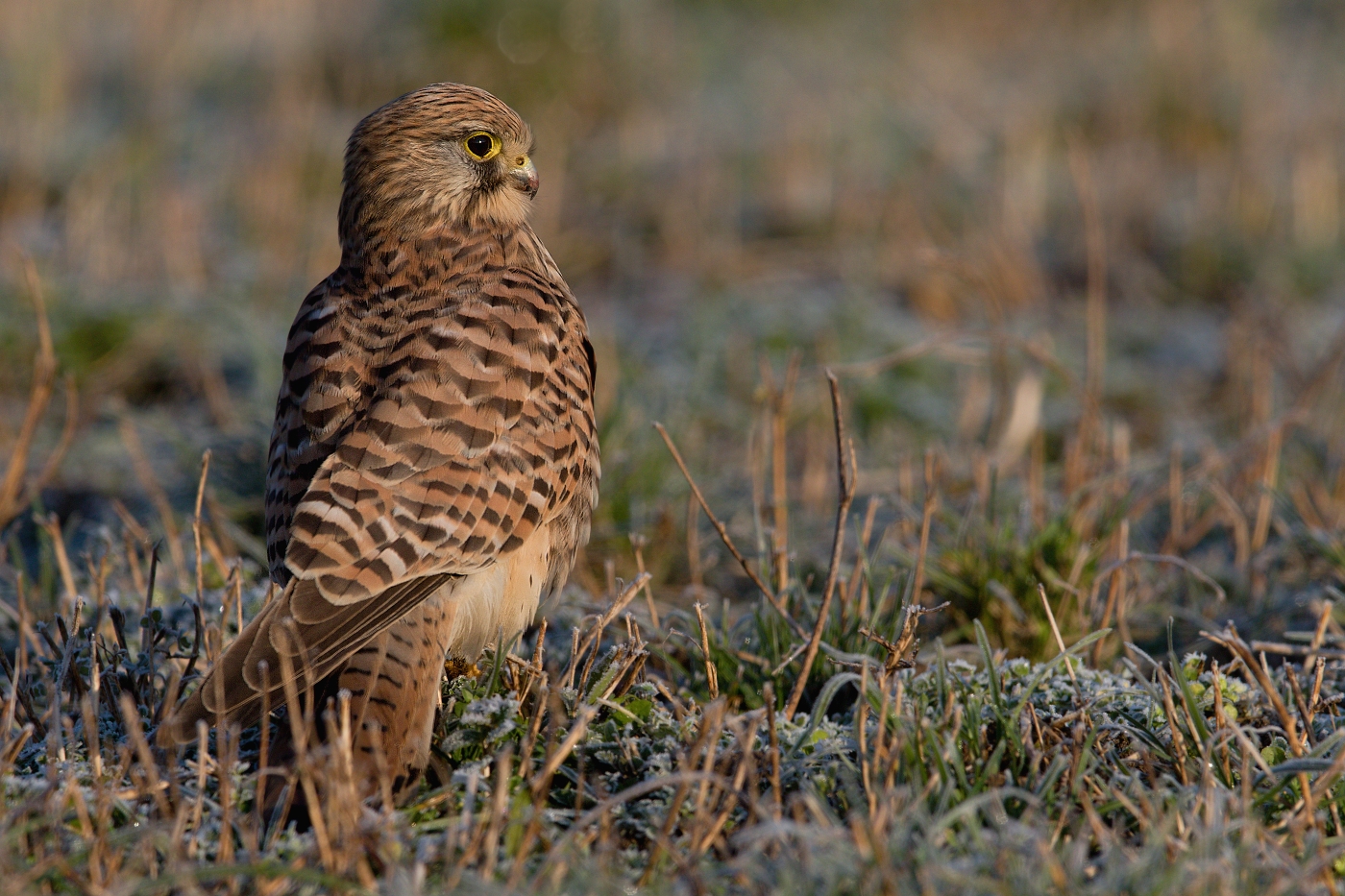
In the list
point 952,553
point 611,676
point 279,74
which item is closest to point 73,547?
point 611,676

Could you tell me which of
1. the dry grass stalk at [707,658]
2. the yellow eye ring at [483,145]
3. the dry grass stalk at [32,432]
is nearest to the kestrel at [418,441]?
the yellow eye ring at [483,145]

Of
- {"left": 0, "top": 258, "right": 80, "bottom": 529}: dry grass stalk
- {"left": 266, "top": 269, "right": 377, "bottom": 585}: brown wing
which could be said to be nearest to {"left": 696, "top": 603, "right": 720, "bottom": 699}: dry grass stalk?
{"left": 266, "top": 269, "right": 377, "bottom": 585}: brown wing

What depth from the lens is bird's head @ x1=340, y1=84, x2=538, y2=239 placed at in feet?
10.5

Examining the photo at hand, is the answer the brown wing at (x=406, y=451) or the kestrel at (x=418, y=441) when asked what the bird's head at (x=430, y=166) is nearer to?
the kestrel at (x=418, y=441)

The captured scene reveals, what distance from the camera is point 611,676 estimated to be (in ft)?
8.54

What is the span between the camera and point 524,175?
11.0ft

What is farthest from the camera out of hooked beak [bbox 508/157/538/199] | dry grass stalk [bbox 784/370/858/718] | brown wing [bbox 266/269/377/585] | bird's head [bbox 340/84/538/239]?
hooked beak [bbox 508/157/538/199]

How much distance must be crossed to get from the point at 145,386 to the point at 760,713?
3.71m

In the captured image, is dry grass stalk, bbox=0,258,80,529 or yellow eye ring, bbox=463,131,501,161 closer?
yellow eye ring, bbox=463,131,501,161

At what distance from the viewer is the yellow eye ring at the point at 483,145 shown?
327cm

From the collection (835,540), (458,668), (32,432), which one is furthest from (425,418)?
(32,432)

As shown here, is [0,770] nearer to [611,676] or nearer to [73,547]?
[611,676]

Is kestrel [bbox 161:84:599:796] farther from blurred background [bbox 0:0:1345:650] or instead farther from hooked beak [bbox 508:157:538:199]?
blurred background [bbox 0:0:1345:650]

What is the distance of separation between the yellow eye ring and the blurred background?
983mm
